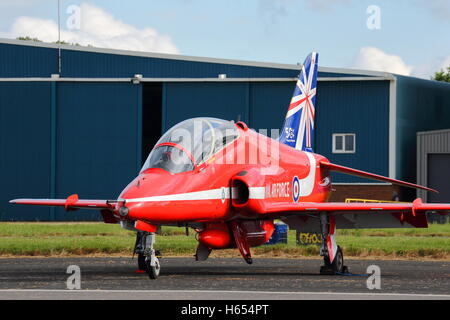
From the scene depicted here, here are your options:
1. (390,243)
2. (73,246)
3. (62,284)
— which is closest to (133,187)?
(62,284)

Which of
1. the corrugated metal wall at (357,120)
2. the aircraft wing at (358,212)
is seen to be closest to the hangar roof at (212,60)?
the corrugated metal wall at (357,120)

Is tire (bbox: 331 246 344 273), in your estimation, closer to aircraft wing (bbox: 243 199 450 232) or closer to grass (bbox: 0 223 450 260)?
aircraft wing (bbox: 243 199 450 232)

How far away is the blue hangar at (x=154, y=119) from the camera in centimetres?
4400

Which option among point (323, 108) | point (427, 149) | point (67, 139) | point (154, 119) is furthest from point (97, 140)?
point (427, 149)

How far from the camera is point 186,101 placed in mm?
45781

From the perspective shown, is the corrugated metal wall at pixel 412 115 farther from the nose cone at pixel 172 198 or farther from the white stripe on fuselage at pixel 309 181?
the nose cone at pixel 172 198

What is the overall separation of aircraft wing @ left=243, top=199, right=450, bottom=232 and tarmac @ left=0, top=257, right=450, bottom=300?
1028 mm

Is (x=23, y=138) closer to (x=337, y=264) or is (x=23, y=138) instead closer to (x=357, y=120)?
(x=357, y=120)

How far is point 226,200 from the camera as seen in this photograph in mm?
17141

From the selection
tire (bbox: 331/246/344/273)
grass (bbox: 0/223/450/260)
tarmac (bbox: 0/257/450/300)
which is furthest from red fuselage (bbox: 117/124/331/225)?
grass (bbox: 0/223/450/260)

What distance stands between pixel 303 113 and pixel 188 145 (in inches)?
317

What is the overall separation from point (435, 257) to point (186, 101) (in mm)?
24487

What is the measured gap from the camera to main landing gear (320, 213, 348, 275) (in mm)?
18375

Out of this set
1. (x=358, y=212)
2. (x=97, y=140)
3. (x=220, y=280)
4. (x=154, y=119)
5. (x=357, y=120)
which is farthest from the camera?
(x=154, y=119)
